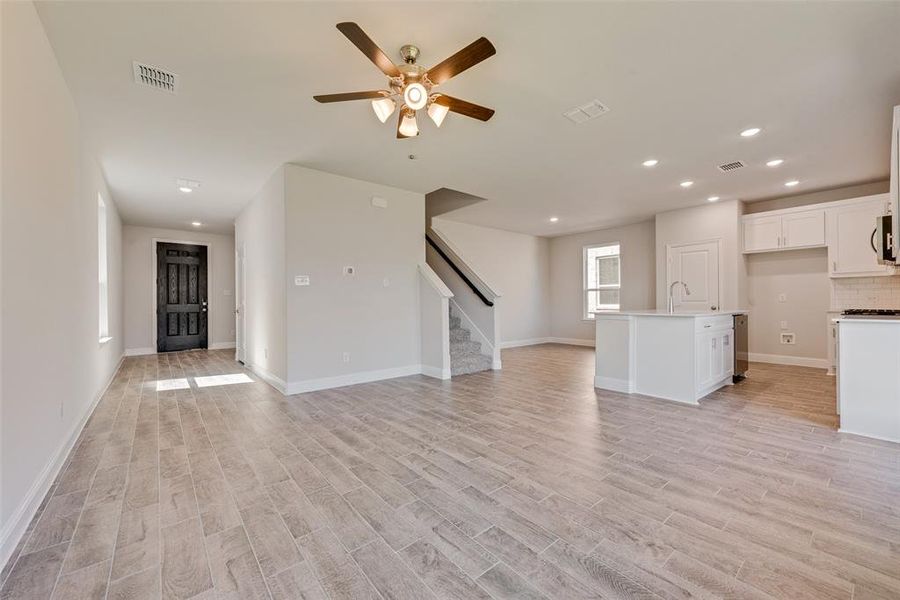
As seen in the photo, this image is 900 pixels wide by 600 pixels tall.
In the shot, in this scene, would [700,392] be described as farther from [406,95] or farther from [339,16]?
[339,16]

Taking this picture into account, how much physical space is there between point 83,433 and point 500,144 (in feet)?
15.3

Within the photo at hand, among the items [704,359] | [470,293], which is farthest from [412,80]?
[470,293]

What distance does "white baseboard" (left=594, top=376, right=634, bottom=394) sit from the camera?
14.2 ft

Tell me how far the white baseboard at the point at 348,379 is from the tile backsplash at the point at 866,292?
6229mm

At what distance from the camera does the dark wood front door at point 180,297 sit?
26.5 feet

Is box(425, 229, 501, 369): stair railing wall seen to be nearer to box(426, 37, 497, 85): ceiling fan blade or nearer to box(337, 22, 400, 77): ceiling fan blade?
box(426, 37, 497, 85): ceiling fan blade

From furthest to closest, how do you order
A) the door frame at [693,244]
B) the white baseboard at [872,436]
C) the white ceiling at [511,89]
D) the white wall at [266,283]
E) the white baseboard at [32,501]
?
the door frame at [693,244] < the white wall at [266,283] < the white baseboard at [872,436] < the white ceiling at [511,89] < the white baseboard at [32,501]

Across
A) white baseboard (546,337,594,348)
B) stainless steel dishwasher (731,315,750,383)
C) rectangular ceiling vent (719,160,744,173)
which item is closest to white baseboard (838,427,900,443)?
stainless steel dishwasher (731,315,750,383)

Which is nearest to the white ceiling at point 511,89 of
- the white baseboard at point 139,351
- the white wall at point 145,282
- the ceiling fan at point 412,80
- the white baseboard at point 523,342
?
the ceiling fan at point 412,80

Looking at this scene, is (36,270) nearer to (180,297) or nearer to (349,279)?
(349,279)

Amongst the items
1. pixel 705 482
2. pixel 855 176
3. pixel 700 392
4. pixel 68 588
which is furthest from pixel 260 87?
pixel 855 176

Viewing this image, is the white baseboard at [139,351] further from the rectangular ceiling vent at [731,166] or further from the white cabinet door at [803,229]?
the white cabinet door at [803,229]

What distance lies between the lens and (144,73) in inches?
104

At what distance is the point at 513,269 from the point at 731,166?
4.84m
